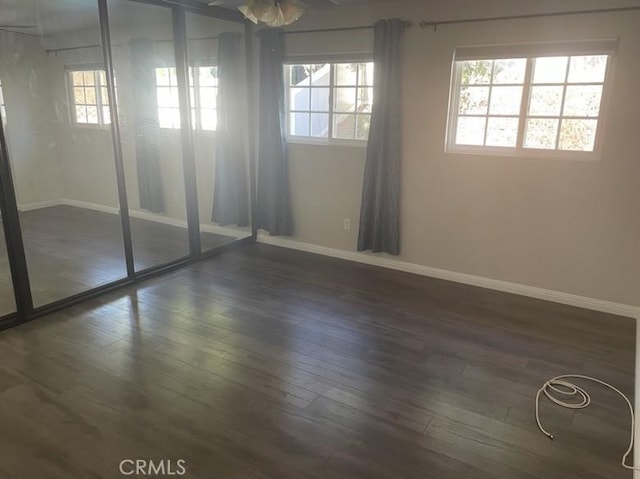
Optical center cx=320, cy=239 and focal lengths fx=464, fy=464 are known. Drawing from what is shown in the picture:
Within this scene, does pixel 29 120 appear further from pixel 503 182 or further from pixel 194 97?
pixel 503 182

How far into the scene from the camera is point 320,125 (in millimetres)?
4754

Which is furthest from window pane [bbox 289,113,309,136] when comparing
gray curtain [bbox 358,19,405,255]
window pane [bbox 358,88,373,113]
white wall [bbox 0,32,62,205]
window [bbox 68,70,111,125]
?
white wall [bbox 0,32,62,205]

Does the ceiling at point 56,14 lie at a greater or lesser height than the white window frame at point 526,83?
greater

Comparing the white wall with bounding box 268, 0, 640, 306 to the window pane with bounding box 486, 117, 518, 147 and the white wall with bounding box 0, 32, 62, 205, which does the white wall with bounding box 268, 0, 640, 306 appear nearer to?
the window pane with bounding box 486, 117, 518, 147

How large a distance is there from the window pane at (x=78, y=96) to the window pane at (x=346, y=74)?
7.40 ft

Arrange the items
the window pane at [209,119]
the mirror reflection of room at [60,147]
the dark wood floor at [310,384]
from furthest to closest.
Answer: the window pane at [209,119]
the mirror reflection of room at [60,147]
the dark wood floor at [310,384]

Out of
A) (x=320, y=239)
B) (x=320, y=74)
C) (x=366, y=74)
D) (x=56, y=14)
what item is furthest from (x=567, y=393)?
(x=56, y=14)

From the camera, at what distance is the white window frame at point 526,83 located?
11.0 ft

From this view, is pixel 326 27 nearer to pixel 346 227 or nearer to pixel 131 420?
pixel 346 227

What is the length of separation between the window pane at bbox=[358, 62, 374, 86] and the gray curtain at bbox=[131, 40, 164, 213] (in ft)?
6.22

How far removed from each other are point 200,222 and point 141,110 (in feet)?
4.14

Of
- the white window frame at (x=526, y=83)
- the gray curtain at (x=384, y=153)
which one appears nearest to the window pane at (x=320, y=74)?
the gray curtain at (x=384, y=153)

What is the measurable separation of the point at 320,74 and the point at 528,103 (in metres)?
1.98

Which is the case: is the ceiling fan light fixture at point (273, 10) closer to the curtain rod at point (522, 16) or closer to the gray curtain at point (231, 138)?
the curtain rod at point (522, 16)
